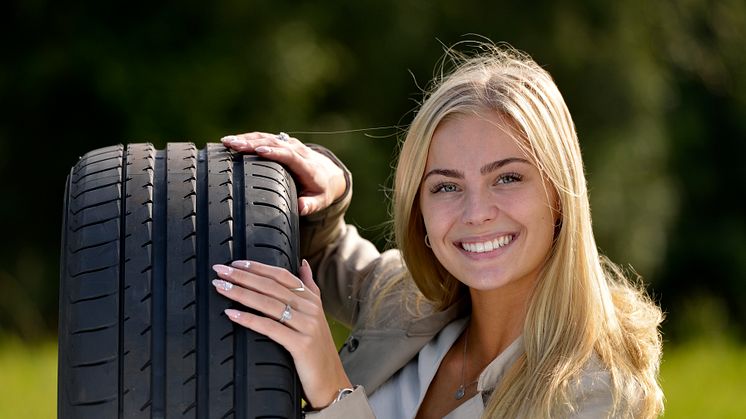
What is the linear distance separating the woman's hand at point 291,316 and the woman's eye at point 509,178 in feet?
1.71

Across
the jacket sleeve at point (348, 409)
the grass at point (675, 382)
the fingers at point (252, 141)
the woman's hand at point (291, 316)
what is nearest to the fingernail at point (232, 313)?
the woman's hand at point (291, 316)

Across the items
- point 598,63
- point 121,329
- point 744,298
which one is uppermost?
point 598,63

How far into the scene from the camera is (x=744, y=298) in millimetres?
10383

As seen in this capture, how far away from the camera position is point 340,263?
3277 millimetres

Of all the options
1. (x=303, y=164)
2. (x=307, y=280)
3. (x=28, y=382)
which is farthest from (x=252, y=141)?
(x=28, y=382)

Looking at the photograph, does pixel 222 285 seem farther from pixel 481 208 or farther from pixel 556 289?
pixel 556 289

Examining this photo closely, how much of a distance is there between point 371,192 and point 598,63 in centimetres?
211

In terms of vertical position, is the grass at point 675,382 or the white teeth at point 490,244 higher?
the grass at point 675,382

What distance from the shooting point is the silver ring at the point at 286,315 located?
2.32m

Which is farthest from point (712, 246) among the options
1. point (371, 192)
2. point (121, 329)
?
point (121, 329)

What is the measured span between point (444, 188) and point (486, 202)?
0.14m

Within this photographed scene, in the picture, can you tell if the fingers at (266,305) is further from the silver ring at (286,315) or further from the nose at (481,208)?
the nose at (481,208)

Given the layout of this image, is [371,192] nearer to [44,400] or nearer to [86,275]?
[44,400]

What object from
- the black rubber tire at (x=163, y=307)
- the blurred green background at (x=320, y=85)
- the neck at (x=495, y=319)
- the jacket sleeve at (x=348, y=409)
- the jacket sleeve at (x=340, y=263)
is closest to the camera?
the black rubber tire at (x=163, y=307)
